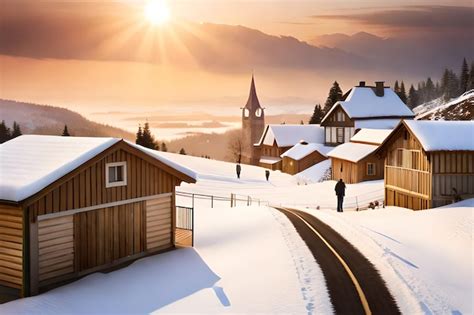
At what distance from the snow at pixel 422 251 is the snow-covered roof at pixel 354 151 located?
72.8ft

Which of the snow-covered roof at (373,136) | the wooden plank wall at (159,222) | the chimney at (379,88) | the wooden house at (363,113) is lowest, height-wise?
the wooden plank wall at (159,222)

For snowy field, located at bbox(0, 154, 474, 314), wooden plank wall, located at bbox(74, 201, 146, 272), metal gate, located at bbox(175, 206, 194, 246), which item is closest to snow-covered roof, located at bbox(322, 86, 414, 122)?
snowy field, located at bbox(0, 154, 474, 314)

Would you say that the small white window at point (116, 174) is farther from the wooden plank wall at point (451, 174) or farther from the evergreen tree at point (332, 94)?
the evergreen tree at point (332, 94)

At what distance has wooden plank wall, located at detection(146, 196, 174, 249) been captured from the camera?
20688 mm

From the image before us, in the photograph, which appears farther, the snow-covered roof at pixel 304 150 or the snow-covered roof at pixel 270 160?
the snow-covered roof at pixel 270 160

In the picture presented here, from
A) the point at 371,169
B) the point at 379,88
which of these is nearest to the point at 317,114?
the point at 379,88

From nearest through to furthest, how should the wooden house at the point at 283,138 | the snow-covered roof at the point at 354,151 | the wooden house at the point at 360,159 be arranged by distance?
the wooden house at the point at 360,159 < the snow-covered roof at the point at 354,151 < the wooden house at the point at 283,138

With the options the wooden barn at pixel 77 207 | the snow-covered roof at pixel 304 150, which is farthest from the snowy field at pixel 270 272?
the snow-covered roof at pixel 304 150

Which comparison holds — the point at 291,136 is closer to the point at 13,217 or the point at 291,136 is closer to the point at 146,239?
the point at 146,239

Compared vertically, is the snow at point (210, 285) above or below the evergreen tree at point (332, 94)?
below

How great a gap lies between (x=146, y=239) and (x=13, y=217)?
5.93m

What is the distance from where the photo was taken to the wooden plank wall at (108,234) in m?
17.7

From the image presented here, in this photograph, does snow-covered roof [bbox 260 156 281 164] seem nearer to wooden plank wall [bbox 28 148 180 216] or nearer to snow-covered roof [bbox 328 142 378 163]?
snow-covered roof [bbox 328 142 378 163]

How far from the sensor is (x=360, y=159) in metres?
50.1
